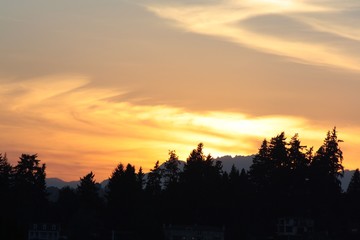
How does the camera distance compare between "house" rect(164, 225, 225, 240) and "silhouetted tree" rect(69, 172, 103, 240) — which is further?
"silhouetted tree" rect(69, 172, 103, 240)

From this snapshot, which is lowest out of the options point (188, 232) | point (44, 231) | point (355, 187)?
point (188, 232)

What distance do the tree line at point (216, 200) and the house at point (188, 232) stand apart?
78.5 inches

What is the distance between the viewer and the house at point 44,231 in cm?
19100

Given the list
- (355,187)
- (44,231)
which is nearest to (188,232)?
(355,187)

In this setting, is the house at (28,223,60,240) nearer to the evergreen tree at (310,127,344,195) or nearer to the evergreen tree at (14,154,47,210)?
the evergreen tree at (14,154,47,210)

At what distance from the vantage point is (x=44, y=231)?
191250 mm

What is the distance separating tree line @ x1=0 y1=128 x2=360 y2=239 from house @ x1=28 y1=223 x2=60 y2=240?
133cm

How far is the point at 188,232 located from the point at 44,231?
3721 centimetres

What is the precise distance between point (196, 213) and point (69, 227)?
2746cm

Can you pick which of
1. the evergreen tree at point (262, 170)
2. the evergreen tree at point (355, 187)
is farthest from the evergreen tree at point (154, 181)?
the evergreen tree at point (355, 187)

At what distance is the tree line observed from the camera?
171 m

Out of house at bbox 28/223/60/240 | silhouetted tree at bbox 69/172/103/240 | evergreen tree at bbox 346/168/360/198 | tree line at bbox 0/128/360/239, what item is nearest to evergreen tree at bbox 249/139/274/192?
tree line at bbox 0/128/360/239

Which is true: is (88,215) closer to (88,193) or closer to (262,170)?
(88,193)

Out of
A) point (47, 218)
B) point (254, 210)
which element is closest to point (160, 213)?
point (254, 210)
